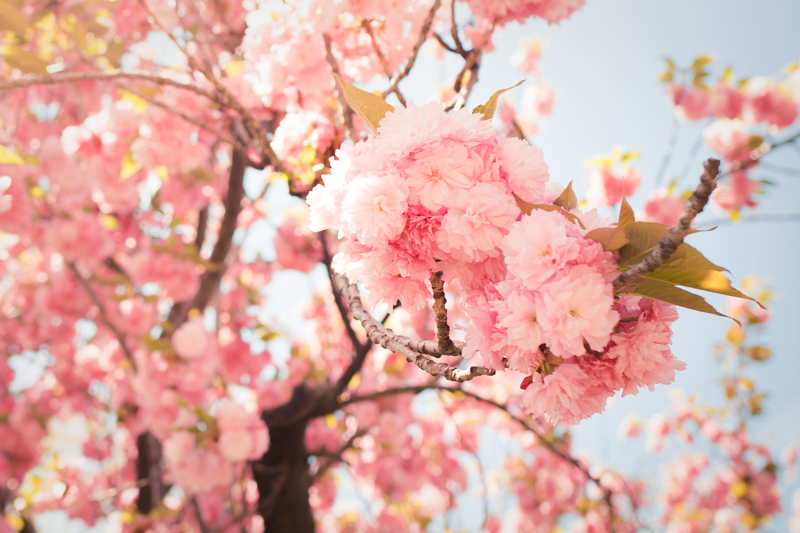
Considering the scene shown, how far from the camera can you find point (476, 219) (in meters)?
0.57

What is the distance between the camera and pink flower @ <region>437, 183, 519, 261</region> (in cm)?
56

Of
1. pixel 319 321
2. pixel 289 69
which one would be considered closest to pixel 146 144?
pixel 289 69

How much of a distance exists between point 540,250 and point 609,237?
84 millimetres

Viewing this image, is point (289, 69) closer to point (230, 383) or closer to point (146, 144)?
point (146, 144)

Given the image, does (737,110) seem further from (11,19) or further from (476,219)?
(11,19)

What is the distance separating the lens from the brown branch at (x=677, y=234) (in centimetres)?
41

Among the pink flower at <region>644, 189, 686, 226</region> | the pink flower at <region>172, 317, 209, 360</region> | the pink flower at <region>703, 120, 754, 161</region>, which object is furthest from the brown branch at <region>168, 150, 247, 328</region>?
the pink flower at <region>703, 120, 754, 161</region>

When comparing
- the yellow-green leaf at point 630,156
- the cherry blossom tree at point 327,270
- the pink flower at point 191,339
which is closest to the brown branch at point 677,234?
the cherry blossom tree at point 327,270

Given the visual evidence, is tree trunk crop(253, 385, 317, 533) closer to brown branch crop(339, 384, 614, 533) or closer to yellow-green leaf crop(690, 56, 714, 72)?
brown branch crop(339, 384, 614, 533)

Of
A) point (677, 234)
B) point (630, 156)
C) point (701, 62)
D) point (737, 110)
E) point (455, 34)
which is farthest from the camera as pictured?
point (737, 110)

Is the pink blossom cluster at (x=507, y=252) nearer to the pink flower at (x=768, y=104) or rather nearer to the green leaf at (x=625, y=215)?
the green leaf at (x=625, y=215)

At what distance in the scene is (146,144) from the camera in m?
2.27

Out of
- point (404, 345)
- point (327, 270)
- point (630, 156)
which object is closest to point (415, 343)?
point (404, 345)

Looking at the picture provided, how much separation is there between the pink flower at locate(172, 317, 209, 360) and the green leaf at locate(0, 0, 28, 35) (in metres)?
1.49
